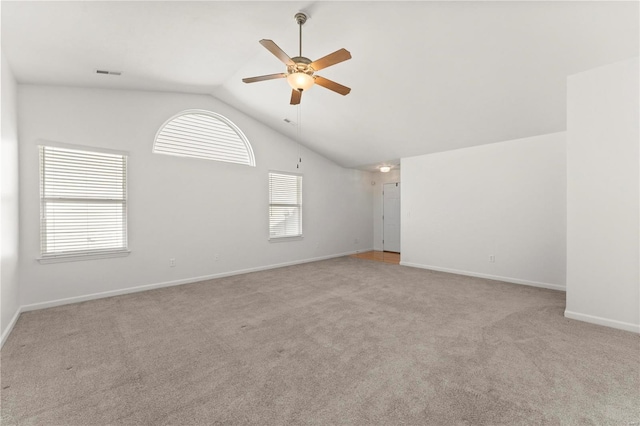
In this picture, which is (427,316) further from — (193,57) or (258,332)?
(193,57)

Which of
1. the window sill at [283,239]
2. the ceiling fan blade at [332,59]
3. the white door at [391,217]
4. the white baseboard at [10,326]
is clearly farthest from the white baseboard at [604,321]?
the white baseboard at [10,326]

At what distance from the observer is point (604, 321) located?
2963mm

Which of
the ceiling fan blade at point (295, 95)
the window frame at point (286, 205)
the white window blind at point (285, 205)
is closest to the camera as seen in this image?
the ceiling fan blade at point (295, 95)

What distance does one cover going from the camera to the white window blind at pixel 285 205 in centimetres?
610

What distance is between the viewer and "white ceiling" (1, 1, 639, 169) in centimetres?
253

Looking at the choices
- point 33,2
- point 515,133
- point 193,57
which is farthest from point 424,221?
point 33,2

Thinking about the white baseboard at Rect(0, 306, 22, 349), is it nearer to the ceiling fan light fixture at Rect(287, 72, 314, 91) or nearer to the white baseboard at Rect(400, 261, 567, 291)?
the ceiling fan light fixture at Rect(287, 72, 314, 91)

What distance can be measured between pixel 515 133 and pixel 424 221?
2.29 metres

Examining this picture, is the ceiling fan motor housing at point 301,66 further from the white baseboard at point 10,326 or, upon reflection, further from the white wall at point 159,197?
the white baseboard at point 10,326

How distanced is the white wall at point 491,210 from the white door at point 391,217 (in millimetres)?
1696

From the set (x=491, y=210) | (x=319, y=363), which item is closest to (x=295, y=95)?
(x=319, y=363)

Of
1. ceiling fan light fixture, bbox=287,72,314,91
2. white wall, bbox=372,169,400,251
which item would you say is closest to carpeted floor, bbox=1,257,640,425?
ceiling fan light fixture, bbox=287,72,314,91

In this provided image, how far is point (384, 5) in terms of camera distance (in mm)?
2699

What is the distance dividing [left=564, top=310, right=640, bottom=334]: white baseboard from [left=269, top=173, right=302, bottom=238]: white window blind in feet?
15.9
